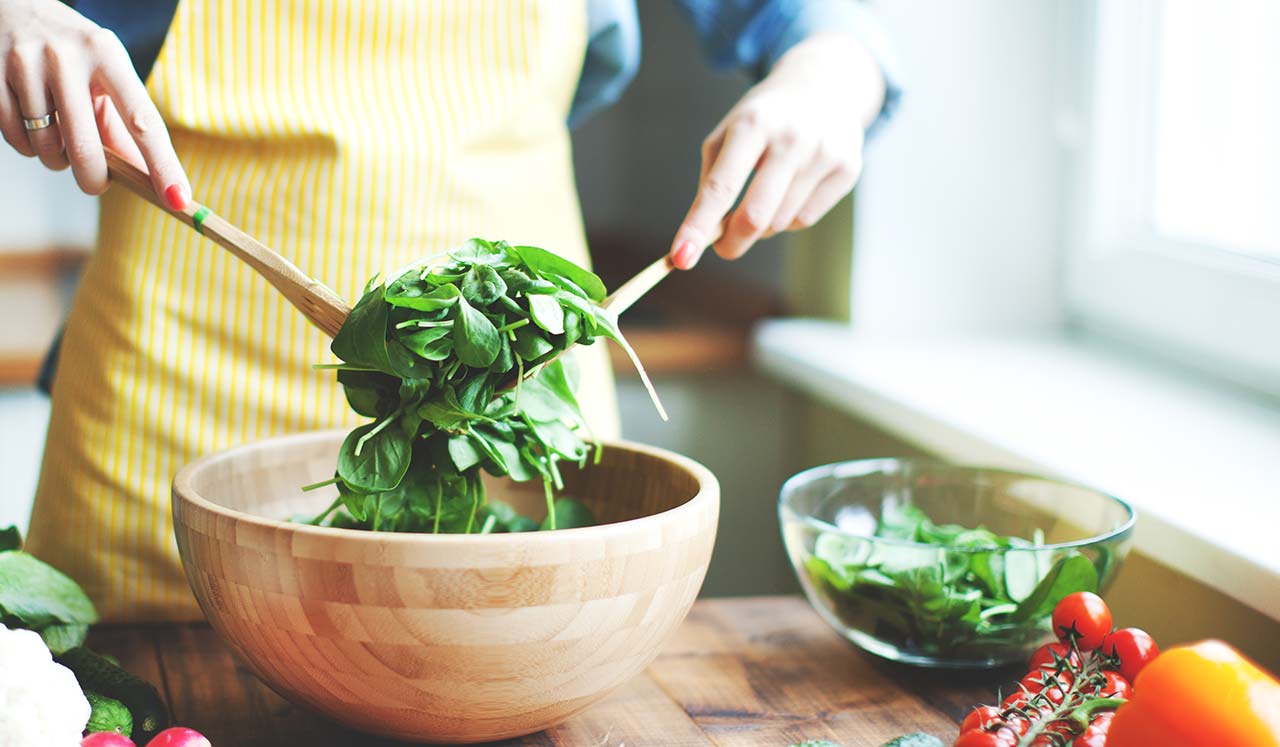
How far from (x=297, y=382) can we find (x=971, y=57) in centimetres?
95

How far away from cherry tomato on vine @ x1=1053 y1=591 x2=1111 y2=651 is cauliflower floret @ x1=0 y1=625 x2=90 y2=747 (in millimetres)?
547

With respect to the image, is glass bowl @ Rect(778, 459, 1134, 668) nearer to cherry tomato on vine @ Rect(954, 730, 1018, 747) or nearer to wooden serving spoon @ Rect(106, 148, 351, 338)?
cherry tomato on vine @ Rect(954, 730, 1018, 747)

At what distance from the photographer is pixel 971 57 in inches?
61.7

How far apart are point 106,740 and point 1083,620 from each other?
544mm

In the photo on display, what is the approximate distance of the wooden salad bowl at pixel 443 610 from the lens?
Answer: 635mm

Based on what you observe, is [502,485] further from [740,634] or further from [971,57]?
[971,57]

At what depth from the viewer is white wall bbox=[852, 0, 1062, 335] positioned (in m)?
1.56

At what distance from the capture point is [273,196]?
1.03 m

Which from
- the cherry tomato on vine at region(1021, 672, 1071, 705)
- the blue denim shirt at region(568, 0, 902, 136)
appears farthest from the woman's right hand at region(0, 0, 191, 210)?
the cherry tomato on vine at region(1021, 672, 1071, 705)

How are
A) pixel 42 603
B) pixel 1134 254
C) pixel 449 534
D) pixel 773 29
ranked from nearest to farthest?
pixel 449 534
pixel 42 603
pixel 773 29
pixel 1134 254

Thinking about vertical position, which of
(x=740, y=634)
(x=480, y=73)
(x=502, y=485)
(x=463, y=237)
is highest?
(x=480, y=73)

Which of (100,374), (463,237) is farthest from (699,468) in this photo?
(100,374)

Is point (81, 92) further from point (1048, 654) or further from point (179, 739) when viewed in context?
point (1048, 654)

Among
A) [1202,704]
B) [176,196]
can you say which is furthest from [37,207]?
[1202,704]
